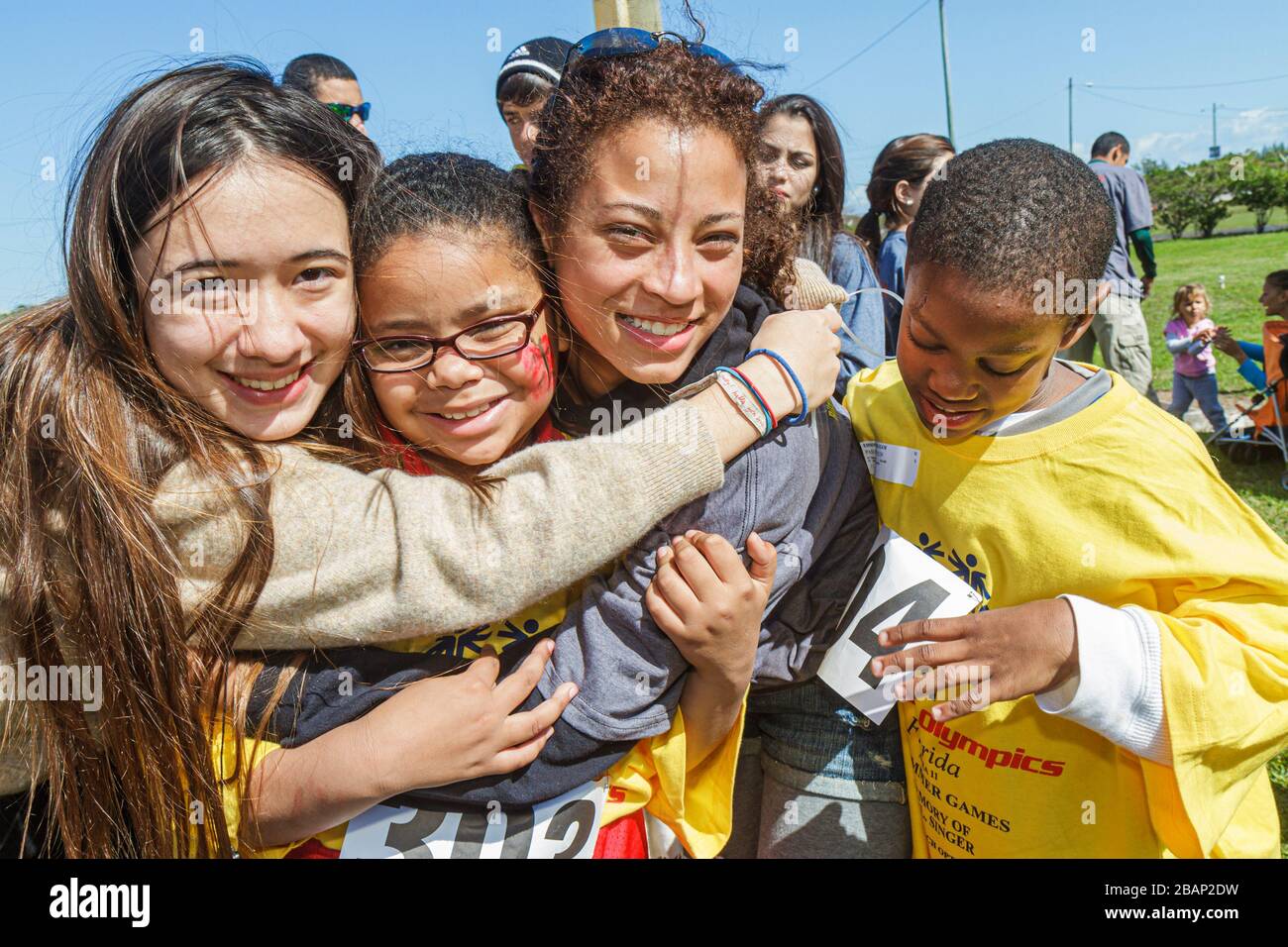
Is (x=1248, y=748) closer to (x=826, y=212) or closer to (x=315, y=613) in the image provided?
(x=315, y=613)

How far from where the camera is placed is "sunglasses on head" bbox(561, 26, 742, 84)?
188cm

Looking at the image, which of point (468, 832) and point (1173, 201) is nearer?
point (468, 832)

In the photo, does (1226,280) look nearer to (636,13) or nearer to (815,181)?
(815,181)

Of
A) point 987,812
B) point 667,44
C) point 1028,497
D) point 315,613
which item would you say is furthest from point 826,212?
point 315,613

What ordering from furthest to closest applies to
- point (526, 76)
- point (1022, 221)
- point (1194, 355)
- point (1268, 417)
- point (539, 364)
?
point (1194, 355) < point (1268, 417) < point (526, 76) < point (539, 364) < point (1022, 221)

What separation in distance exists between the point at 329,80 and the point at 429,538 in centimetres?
459

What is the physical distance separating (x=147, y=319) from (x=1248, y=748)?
2282mm

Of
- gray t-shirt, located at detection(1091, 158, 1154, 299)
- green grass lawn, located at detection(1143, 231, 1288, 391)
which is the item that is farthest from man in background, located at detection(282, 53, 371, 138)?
green grass lawn, located at detection(1143, 231, 1288, 391)

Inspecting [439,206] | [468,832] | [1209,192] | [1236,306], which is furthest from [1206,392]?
[1209,192]

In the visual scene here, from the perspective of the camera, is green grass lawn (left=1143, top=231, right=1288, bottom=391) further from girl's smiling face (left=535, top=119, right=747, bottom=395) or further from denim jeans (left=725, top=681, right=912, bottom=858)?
girl's smiling face (left=535, top=119, right=747, bottom=395)

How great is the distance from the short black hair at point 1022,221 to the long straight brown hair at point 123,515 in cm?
138

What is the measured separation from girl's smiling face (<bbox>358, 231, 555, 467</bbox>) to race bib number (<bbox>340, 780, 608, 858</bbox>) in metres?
0.73

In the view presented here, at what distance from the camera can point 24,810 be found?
1.87 m

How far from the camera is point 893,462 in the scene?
6.48 feet
